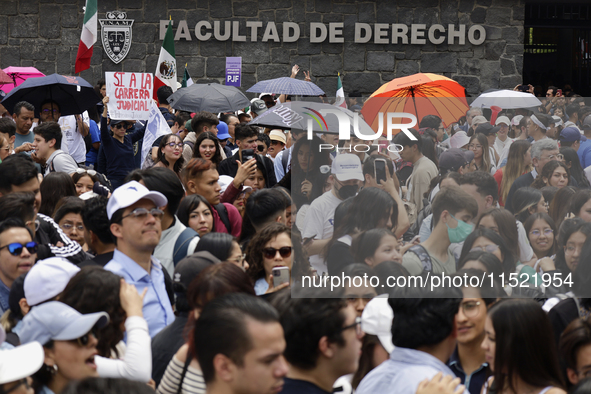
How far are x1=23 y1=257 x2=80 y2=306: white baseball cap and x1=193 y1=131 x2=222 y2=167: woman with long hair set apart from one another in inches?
152

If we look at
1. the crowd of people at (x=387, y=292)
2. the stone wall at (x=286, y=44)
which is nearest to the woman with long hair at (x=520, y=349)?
the crowd of people at (x=387, y=292)

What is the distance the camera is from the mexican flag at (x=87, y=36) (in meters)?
9.70

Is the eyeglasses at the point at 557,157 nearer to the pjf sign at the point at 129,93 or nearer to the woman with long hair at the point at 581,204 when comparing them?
the woman with long hair at the point at 581,204

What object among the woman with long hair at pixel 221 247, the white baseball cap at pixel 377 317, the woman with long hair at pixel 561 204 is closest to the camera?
the white baseball cap at pixel 377 317

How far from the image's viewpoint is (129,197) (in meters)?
3.72

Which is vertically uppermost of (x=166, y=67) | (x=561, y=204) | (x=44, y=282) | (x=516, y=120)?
(x=166, y=67)

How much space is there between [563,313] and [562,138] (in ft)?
3.00

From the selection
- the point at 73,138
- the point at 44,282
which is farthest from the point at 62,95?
the point at 44,282

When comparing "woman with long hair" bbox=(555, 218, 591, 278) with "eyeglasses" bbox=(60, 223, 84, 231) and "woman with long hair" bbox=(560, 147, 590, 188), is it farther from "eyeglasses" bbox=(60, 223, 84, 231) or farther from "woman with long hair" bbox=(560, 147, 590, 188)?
"eyeglasses" bbox=(60, 223, 84, 231)

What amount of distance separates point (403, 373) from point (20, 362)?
1.25 m

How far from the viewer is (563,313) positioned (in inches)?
134

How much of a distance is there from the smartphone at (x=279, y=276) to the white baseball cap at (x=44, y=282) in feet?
3.38

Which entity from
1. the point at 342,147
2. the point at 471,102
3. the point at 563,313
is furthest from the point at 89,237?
the point at 563,313

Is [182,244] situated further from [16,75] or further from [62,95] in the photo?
[16,75]
